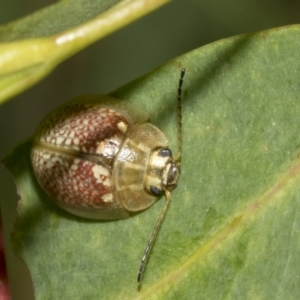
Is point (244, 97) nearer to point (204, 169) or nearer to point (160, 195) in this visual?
point (204, 169)

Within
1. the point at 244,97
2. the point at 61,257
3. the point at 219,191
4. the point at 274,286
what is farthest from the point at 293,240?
the point at 61,257

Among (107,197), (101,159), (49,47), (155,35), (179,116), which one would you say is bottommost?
(155,35)

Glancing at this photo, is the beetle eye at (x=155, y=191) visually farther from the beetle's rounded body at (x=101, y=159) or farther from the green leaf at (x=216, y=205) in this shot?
the green leaf at (x=216, y=205)

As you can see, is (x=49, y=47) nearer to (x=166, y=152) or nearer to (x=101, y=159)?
(x=166, y=152)

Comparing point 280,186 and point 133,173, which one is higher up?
point 280,186

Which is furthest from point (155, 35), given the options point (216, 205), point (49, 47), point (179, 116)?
point (49, 47)

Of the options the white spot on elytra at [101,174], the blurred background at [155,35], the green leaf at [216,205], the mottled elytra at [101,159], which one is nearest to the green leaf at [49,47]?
the green leaf at [216,205]
